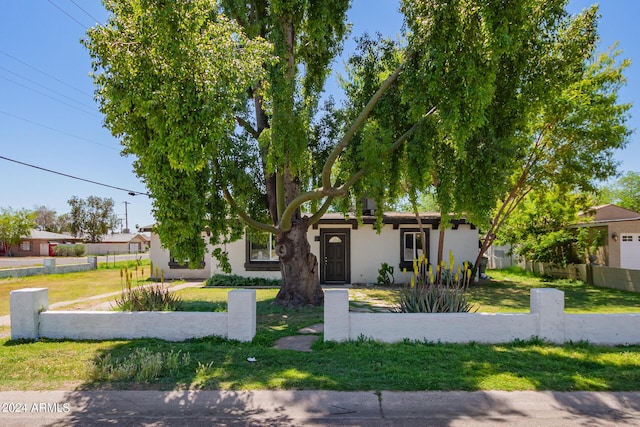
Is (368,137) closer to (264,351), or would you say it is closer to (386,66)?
(386,66)

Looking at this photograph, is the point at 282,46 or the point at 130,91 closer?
the point at 130,91

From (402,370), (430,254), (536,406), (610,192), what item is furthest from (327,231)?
(610,192)

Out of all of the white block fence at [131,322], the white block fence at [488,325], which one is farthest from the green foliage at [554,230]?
the white block fence at [131,322]

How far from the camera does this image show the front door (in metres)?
17.5

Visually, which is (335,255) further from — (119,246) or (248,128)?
(119,246)

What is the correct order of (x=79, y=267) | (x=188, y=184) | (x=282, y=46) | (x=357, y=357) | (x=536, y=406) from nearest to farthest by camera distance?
1. (x=536, y=406)
2. (x=357, y=357)
3. (x=188, y=184)
4. (x=282, y=46)
5. (x=79, y=267)

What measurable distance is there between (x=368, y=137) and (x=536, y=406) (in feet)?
19.5

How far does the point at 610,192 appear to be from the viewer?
46.8 meters

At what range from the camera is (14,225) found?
154 feet

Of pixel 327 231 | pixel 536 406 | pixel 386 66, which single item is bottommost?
pixel 536 406

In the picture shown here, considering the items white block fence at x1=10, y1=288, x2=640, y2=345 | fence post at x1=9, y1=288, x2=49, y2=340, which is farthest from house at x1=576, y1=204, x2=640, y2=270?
fence post at x1=9, y1=288, x2=49, y2=340

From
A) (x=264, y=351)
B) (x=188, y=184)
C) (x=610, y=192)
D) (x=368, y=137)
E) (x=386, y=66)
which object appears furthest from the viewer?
(x=610, y=192)

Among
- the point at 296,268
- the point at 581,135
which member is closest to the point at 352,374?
the point at 296,268

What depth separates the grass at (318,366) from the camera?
194 inches
